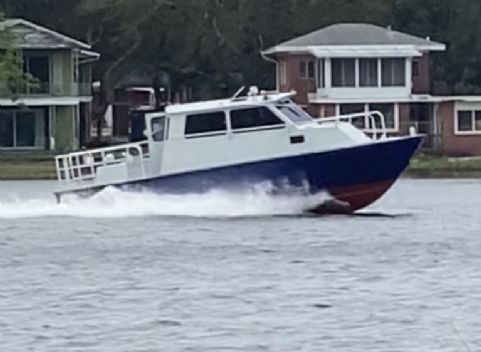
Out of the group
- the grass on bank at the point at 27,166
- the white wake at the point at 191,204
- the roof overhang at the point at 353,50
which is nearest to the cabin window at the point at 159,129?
the white wake at the point at 191,204

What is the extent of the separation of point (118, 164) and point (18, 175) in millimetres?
32347

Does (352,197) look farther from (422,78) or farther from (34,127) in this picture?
(422,78)

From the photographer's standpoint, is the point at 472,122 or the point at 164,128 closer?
the point at 164,128

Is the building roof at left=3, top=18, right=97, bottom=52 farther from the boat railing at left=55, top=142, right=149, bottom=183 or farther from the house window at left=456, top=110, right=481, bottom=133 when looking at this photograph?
→ the boat railing at left=55, top=142, right=149, bottom=183

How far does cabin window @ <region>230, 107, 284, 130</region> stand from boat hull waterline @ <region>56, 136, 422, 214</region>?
88 cm

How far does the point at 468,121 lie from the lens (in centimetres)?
8706

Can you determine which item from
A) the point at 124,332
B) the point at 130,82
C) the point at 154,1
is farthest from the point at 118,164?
the point at 130,82

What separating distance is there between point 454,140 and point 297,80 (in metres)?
8.26

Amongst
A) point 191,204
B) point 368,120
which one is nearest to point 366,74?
point 368,120

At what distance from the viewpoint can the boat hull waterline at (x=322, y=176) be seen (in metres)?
43.1

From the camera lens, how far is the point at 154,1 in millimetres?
94688

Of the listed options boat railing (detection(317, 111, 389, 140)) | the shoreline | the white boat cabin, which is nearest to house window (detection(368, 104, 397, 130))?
the shoreline

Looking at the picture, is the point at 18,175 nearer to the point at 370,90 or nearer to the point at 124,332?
the point at 370,90

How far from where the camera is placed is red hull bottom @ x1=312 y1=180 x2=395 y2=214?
1726 inches
